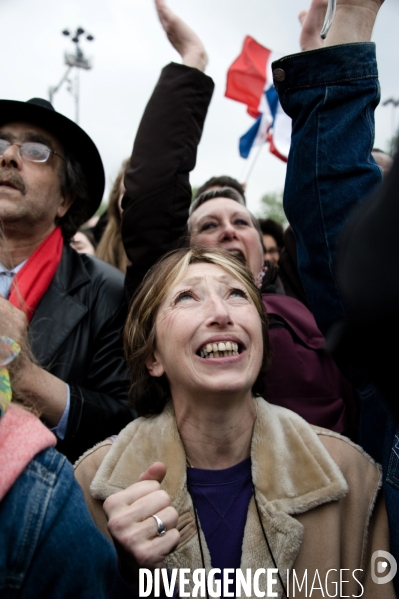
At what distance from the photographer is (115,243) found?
3705 mm

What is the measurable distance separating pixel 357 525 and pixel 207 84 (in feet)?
6.30

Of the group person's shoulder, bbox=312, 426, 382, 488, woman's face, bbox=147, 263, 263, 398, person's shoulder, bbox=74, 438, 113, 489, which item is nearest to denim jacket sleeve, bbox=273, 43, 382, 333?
woman's face, bbox=147, 263, 263, 398

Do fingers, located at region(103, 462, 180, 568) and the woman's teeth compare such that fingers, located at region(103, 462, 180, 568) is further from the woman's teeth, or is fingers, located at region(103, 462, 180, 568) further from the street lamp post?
the street lamp post

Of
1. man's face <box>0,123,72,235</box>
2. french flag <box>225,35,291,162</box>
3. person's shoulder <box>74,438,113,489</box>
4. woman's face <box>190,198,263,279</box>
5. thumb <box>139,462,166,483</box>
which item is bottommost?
person's shoulder <box>74,438,113,489</box>

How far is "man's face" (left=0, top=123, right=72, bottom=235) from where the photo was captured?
8.84 feet

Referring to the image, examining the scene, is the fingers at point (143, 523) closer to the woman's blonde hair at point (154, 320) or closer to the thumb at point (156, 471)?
the thumb at point (156, 471)

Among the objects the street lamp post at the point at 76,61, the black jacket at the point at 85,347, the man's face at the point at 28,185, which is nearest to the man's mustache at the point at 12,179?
the man's face at the point at 28,185

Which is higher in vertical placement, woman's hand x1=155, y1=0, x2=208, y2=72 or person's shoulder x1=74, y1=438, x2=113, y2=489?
woman's hand x1=155, y1=0, x2=208, y2=72

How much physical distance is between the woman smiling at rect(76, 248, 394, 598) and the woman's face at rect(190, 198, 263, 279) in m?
0.76

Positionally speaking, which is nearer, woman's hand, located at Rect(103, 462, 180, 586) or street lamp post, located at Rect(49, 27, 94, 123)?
woman's hand, located at Rect(103, 462, 180, 586)

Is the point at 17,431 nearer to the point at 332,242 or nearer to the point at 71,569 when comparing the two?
the point at 71,569

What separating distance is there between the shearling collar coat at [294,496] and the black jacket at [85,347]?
34 centimetres

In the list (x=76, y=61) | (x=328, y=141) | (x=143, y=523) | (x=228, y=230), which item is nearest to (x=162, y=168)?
(x=228, y=230)

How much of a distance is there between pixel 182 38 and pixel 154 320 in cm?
145
